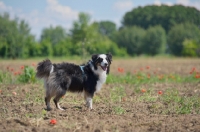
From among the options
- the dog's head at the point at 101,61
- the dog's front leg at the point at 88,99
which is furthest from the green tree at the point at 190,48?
the dog's front leg at the point at 88,99

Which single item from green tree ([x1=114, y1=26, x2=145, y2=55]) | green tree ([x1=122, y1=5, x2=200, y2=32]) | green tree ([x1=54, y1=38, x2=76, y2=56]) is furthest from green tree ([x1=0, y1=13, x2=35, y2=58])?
green tree ([x1=122, y1=5, x2=200, y2=32])

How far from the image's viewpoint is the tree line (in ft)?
154

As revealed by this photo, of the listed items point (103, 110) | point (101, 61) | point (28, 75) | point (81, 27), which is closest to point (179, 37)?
point (81, 27)

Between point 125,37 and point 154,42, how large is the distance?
26.4 feet

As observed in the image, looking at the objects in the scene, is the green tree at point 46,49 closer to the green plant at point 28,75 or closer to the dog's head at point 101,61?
the green plant at point 28,75

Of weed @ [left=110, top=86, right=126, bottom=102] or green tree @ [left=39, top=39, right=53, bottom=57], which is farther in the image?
green tree @ [left=39, top=39, right=53, bottom=57]

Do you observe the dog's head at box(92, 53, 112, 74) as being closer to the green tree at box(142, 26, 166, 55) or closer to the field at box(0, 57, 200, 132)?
the field at box(0, 57, 200, 132)

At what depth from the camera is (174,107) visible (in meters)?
8.17

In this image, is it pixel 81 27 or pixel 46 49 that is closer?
pixel 46 49

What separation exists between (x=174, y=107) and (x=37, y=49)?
154ft

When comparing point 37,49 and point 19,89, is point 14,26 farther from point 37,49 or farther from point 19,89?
point 19,89

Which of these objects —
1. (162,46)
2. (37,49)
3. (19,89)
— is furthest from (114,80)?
(162,46)

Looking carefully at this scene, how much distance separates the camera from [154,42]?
73.4 m

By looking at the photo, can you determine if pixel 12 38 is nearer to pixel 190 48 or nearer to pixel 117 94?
pixel 190 48
